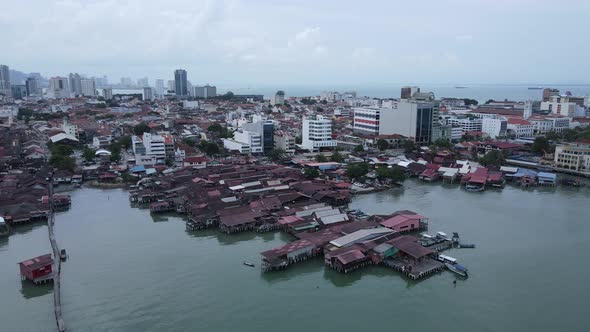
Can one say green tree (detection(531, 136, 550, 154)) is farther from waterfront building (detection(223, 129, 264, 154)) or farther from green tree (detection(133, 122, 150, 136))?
green tree (detection(133, 122, 150, 136))

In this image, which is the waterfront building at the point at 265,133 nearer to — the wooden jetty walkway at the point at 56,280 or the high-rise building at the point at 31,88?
the wooden jetty walkway at the point at 56,280

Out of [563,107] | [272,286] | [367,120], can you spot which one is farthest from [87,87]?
[272,286]

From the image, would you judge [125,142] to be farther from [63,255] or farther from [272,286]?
[272,286]

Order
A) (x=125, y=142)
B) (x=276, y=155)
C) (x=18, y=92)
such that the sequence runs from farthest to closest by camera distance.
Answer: (x=18, y=92), (x=125, y=142), (x=276, y=155)

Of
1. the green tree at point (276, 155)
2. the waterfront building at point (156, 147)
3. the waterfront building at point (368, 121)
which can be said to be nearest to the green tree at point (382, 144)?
the waterfront building at point (368, 121)

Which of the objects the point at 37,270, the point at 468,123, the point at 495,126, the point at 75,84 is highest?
→ the point at 75,84

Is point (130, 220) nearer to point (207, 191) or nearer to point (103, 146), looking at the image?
point (207, 191)

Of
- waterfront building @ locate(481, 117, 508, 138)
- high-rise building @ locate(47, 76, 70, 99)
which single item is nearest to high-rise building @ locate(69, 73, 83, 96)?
high-rise building @ locate(47, 76, 70, 99)
